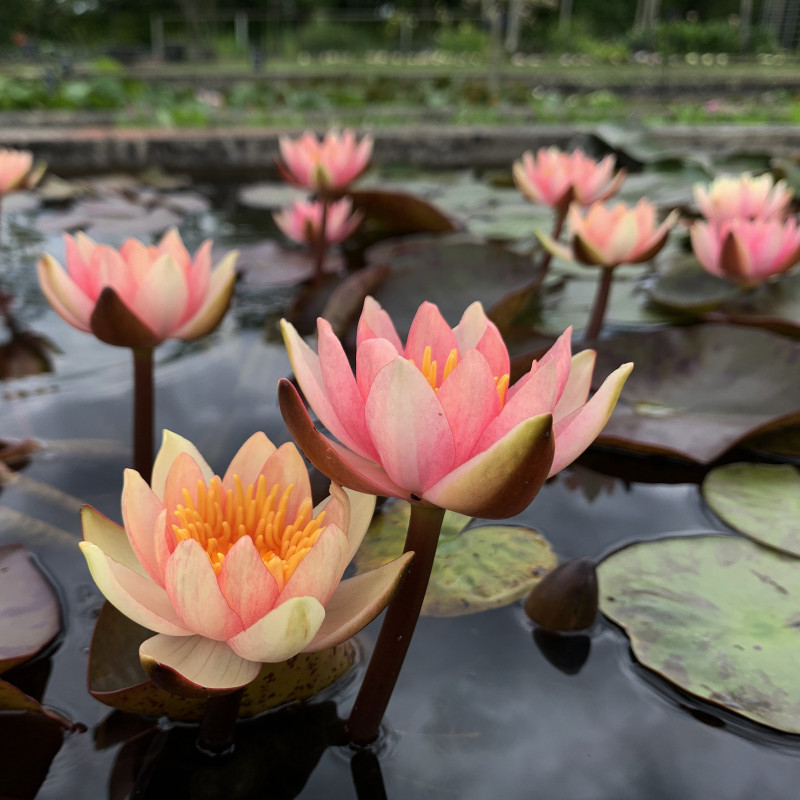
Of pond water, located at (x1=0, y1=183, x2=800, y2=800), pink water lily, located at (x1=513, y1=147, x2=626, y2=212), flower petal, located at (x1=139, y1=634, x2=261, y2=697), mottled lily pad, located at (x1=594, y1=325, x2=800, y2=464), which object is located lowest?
pond water, located at (x1=0, y1=183, x2=800, y2=800)

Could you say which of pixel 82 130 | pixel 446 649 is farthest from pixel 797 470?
pixel 82 130

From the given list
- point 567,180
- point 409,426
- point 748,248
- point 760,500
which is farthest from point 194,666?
point 567,180

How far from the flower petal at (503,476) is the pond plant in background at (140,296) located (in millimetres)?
523

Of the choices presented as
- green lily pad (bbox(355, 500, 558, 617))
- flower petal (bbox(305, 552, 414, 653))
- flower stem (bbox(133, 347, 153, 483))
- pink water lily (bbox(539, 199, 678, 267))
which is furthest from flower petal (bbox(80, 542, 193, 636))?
pink water lily (bbox(539, 199, 678, 267))

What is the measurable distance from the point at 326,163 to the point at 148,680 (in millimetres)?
1307

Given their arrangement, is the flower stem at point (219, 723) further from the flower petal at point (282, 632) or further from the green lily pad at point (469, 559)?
the green lily pad at point (469, 559)

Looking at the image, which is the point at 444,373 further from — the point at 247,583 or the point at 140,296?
the point at 140,296

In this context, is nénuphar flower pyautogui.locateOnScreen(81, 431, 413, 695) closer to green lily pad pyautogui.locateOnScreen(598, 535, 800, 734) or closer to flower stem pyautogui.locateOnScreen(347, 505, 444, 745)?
flower stem pyautogui.locateOnScreen(347, 505, 444, 745)

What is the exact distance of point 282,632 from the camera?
0.45 meters

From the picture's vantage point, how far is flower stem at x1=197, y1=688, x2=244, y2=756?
0.55 m

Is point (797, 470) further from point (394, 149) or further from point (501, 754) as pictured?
point (394, 149)

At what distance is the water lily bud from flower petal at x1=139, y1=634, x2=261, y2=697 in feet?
1.15

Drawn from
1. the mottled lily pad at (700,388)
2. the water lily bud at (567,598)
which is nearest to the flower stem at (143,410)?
the water lily bud at (567,598)

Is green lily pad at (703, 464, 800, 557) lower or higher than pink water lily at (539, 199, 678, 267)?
lower
